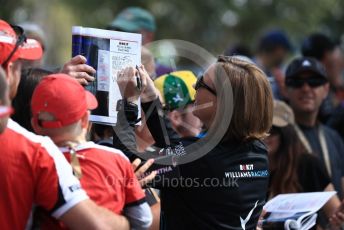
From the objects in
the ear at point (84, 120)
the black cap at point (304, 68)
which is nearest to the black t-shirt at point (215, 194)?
the ear at point (84, 120)

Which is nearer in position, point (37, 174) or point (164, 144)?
point (37, 174)

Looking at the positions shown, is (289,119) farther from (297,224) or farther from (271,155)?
(297,224)

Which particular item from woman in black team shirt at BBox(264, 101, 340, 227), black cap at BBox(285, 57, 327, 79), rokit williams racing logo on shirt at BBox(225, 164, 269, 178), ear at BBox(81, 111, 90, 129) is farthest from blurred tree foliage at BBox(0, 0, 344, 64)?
ear at BBox(81, 111, 90, 129)

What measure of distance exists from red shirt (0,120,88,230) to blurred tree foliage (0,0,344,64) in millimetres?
14914

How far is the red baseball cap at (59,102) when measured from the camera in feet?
9.58

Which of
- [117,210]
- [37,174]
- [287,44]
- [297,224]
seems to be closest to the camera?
[37,174]

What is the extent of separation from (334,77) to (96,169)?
5.58 meters

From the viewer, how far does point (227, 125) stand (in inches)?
148

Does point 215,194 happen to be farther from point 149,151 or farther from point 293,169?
point 293,169

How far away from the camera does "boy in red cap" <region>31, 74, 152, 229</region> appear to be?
9.61ft

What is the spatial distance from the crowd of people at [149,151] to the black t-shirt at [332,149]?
0.04 feet

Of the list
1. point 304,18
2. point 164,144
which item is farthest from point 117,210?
point 304,18

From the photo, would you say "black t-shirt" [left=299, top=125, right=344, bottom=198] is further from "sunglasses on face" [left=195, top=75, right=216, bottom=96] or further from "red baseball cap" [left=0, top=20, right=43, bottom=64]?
"red baseball cap" [left=0, top=20, right=43, bottom=64]

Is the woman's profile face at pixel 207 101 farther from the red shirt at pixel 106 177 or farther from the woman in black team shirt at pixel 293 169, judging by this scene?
the woman in black team shirt at pixel 293 169
